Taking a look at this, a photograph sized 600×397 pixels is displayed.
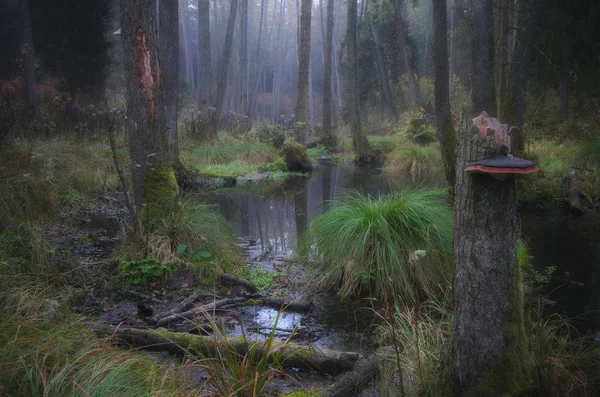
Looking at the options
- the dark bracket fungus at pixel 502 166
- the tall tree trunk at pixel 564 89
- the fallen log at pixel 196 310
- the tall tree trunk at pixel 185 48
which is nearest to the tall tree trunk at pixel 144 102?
the fallen log at pixel 196 310

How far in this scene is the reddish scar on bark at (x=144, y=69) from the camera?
5.24m

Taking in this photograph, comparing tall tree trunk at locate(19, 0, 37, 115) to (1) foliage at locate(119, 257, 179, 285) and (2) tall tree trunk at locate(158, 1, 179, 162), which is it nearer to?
(2) tall tree trunk at locate(158, 1, 179, 162)

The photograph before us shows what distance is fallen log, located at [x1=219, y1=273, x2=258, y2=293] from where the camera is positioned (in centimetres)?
475

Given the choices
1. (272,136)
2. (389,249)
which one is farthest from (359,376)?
(272,136)

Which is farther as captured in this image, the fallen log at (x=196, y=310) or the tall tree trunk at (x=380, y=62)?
the tall tree trunk at (x=380, y=62)

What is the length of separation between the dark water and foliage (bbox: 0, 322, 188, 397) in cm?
216

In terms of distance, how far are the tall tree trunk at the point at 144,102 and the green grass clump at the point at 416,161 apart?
10424 mm

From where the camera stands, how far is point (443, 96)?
961cm

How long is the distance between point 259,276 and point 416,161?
10632mm

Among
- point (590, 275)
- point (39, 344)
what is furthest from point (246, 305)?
point (590, 275)

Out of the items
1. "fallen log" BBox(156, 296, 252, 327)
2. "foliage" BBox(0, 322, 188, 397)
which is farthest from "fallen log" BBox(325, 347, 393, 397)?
"fallen log" BBox(156, 296, 252, 327)

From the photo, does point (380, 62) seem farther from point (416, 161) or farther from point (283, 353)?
point (283, 353)

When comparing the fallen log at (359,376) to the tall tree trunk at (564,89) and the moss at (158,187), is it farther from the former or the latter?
the tall tree trunk at (564,89)

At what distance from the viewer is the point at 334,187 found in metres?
11.9
